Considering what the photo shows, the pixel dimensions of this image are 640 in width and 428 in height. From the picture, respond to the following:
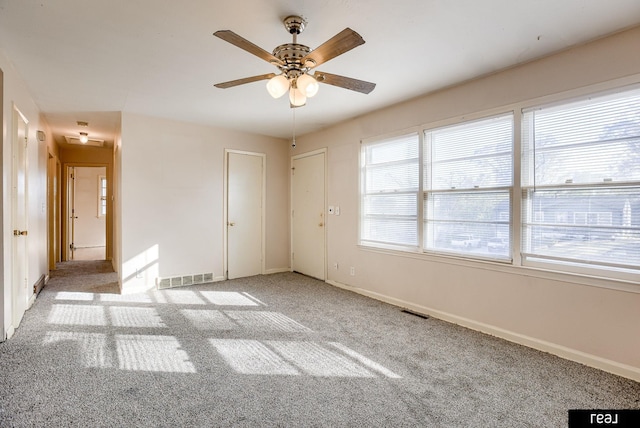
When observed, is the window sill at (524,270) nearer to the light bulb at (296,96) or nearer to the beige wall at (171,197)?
the light bulb at (296,96)

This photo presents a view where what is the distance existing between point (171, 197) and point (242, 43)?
A: 3517 mm

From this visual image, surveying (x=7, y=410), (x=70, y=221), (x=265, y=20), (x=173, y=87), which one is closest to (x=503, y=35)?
(x=265, y=20)

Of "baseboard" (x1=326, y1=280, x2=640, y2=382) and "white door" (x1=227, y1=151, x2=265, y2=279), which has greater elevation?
"white door" (x1=227, y1=151, x2=265, y2=279)

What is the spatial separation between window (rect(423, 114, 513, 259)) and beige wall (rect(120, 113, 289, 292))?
10.7ft

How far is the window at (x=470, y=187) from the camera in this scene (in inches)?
122

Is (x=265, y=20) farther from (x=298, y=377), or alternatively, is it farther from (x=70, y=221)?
(x=70, y=221)

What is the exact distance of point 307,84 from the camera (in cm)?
213

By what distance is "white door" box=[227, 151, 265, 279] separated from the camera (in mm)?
5430

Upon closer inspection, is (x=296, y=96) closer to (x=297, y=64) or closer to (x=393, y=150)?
(x=297, y=64)

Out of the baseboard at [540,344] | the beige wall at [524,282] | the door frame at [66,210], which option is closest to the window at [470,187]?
the beige wall at [524,282]

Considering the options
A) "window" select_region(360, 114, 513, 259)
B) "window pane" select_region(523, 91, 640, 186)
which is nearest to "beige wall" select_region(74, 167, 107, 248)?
"window" select_region(360, 114, 513, 259)

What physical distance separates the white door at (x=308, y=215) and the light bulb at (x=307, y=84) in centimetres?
305

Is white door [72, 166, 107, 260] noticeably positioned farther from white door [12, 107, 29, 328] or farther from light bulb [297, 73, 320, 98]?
light bulb [297, 73, 320, 98]

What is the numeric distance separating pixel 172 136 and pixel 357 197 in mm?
2910
